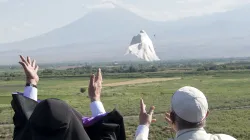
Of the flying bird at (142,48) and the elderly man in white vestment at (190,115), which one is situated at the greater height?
the flying bird at (142,48)

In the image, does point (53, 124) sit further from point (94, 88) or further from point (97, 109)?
point (94, 88)


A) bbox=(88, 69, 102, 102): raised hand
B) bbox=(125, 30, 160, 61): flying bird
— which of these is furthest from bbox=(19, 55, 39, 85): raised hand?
bbox=(125, 30, 160, 61): flying bird

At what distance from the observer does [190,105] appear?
222cm

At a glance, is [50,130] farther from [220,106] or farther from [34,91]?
[220,106]

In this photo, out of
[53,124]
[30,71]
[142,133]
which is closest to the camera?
[53,124]

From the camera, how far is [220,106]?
25703 mm

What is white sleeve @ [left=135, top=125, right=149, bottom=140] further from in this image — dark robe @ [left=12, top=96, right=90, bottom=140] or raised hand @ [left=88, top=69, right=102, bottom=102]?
dark robe @ [left=12, top=96, right=90, bottom=140]

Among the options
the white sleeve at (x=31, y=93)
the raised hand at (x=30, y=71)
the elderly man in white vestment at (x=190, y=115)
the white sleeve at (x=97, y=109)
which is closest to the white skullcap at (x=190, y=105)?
the elderly man in white vestment at (x=190, y=115)

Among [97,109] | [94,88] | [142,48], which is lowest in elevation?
[97,109]

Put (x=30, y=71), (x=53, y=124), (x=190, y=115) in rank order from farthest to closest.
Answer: (x=30, y=71)
(x=190, y=115)
(x=53, y=124)

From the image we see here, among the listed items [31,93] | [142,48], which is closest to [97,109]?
[31,93]

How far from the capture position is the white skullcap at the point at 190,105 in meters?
2.19

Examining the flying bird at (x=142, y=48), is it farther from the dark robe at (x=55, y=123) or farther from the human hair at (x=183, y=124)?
the dark robe at (x=55, y=123)

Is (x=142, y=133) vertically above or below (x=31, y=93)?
below
